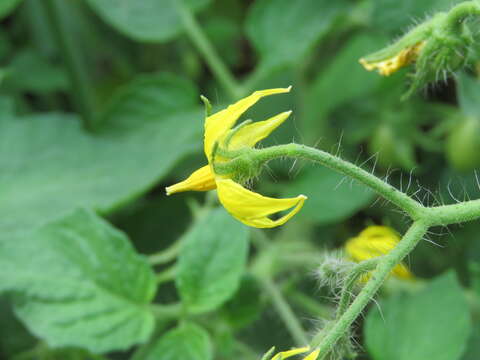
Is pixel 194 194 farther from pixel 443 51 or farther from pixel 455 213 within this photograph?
pixel 455 213

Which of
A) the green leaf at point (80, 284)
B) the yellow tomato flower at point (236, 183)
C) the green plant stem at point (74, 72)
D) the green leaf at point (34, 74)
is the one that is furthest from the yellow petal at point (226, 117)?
the green leaf at point (34, 74)

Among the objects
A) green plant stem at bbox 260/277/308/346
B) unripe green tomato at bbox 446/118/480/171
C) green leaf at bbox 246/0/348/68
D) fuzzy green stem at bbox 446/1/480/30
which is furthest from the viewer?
green leaf at bbox 246/0/348/68

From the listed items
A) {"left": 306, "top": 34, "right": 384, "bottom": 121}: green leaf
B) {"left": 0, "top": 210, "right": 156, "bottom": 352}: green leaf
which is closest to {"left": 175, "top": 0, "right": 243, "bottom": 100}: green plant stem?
{"left": 306, "top": 34, "right": 384, "bottom": 121}: green leaf

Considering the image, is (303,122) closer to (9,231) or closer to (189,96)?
(189,96)

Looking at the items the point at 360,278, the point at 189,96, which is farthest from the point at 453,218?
the point at 189,96

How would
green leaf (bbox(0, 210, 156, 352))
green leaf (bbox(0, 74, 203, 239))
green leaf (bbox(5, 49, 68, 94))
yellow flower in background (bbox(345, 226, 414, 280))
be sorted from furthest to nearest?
green leaf (bbox(5, 49, 68, 94)) → green leaf (bbox(0, 74, 203, 239)) → green leaf (bbox(0, 210, 156, 352)) → yellow flower in background (bbox(345, 226, 414, 280))

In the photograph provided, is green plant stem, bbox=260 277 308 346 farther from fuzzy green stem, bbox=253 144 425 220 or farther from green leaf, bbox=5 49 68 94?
green leaf, bbox=5 49 68 94

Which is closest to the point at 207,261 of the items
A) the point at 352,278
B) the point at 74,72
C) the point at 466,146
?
the point at 352,278
